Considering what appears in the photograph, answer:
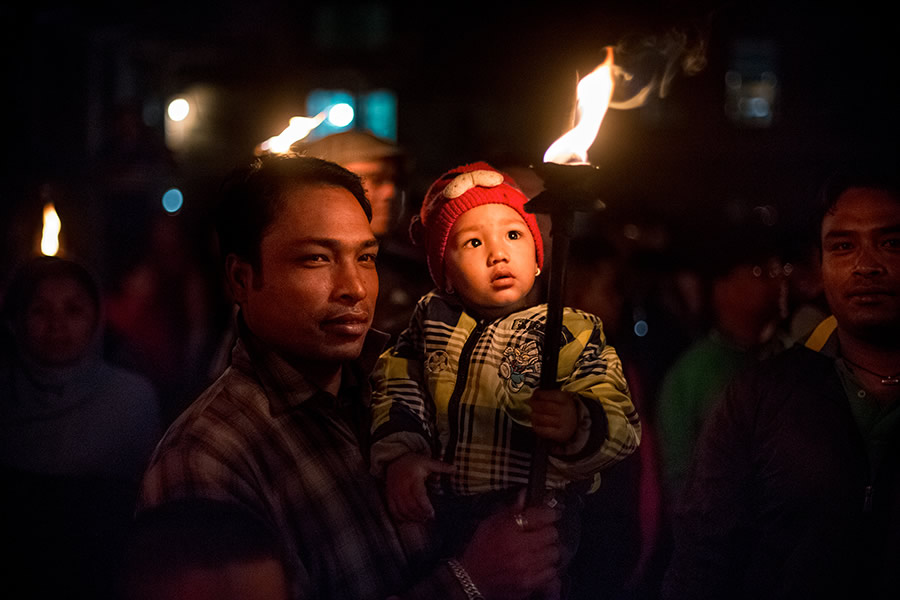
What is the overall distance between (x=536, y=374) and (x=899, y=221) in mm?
1280

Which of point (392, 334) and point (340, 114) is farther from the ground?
point (340, 114)

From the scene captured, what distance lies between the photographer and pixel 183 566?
232cm

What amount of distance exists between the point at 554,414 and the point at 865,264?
1.19 m

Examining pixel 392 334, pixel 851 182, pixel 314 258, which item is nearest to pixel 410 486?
pixel 314 258

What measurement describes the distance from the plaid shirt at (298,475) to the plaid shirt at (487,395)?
0.48ft

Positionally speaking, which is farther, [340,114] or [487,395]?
[340,114]

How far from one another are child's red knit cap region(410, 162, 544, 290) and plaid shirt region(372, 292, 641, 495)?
0.23m

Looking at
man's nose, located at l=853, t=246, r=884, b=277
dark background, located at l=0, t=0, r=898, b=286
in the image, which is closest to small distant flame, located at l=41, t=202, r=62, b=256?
man's nose, located at l=853, t=246, r=884, b=277

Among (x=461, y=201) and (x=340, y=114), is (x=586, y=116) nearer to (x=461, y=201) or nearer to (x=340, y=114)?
(x=461, y=201)

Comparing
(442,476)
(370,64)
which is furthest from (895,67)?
(442,476)

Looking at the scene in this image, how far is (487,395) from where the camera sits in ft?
8.74

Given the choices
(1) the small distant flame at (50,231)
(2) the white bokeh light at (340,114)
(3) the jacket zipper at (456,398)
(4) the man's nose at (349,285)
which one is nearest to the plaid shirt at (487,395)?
(3) the jacket zipper at (456,398)

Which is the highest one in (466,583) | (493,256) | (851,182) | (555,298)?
(851,182)

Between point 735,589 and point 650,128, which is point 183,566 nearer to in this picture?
point 735,589
